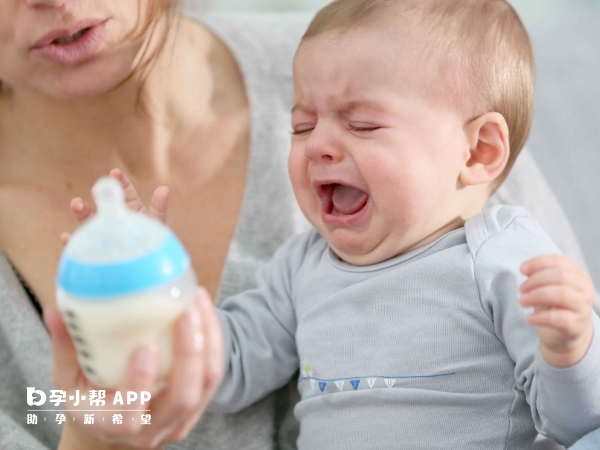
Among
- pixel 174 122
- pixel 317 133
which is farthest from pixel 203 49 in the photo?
pixel 317 133

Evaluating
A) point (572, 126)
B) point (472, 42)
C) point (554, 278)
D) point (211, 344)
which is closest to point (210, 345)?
point (211, 344)

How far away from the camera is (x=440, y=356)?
923 mm

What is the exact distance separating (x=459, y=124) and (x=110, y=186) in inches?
22.6

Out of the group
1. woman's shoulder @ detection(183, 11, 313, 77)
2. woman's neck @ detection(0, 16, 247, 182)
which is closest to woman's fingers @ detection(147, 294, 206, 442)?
woman's neck @ detection(0, 16, 247, 182)

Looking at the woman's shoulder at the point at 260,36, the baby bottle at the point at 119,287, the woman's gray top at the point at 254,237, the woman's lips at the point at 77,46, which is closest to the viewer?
the baby bottle at the point at 119,287

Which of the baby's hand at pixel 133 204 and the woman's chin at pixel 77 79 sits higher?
the woman's chin at pixel 77 79

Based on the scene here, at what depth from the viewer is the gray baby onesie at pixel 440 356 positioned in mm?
863

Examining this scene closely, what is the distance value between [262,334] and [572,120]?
1.08 meters

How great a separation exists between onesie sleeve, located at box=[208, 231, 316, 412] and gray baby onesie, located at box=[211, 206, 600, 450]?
3.7 inches

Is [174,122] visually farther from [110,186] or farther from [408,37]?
[110,186]

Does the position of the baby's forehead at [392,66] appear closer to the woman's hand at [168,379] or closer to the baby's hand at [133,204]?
the baby's hand at [133,204]

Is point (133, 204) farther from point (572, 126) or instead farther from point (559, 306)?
point (572, 126)

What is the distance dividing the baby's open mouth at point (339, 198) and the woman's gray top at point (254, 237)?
0.29m

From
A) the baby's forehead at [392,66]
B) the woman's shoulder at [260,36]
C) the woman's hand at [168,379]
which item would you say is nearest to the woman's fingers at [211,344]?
the woman's hand at [168,379]
